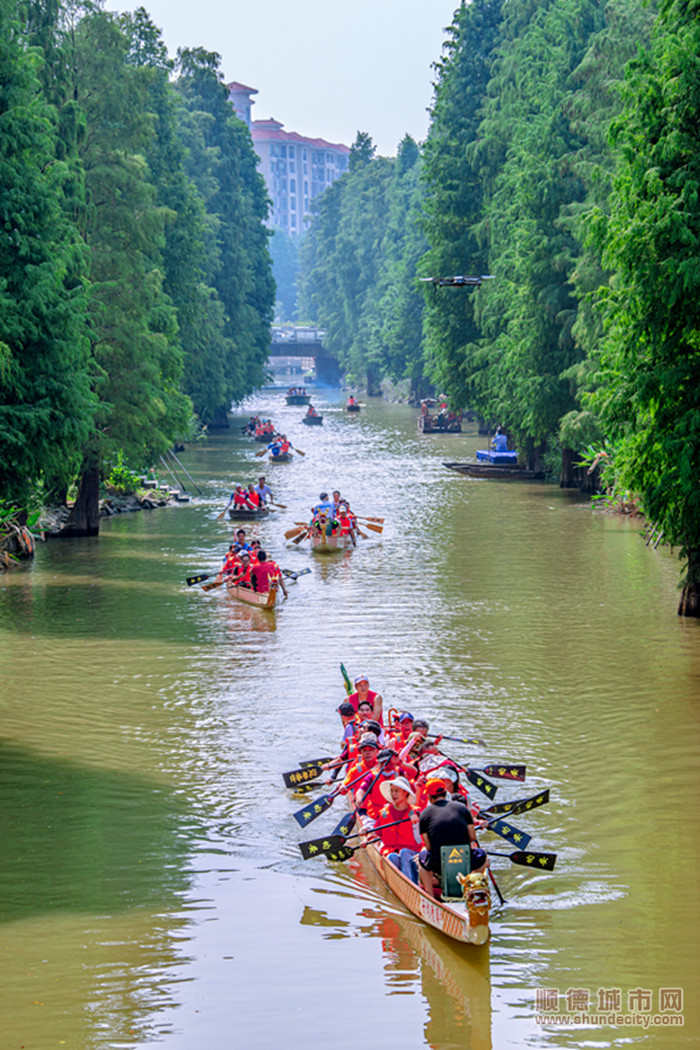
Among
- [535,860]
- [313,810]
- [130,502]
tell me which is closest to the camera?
[535,860]

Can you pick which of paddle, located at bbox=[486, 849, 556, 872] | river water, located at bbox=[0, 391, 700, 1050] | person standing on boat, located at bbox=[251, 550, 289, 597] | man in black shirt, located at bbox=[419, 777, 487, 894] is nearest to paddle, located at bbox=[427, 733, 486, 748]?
river water, located at bbox=[0, 391, 700, 1050]

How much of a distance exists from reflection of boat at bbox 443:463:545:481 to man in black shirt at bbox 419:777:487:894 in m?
39.5

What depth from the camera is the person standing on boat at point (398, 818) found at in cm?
1280

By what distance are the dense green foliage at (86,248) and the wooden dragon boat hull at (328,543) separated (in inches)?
226

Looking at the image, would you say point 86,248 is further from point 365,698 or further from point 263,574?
point 365,698

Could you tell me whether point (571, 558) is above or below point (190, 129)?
below

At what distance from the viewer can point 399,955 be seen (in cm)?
1084

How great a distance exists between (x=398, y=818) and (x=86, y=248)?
20999 millimetres

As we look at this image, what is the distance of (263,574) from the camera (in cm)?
2662

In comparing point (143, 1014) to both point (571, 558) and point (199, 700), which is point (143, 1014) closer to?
point (199, 700)

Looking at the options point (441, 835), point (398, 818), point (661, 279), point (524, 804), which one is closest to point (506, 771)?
point (524, 804)

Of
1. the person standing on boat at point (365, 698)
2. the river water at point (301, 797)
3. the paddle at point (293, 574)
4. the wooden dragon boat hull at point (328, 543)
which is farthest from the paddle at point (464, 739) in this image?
the wooden dragon boat hull at point (328, 543)

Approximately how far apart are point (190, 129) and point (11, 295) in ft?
163

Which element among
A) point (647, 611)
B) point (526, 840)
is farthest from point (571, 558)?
point (526, 840)
